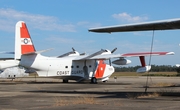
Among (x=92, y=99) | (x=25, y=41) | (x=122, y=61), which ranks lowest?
(x=92, y=99)

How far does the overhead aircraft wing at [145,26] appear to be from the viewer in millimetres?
18355

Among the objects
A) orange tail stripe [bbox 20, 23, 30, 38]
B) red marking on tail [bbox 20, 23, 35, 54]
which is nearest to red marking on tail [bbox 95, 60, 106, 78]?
red marking on tail [bbox 20, 23, 35, 54]

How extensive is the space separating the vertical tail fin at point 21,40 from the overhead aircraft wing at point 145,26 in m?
21.7

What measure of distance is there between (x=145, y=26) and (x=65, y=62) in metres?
28.2

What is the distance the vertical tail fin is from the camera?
41.0 m

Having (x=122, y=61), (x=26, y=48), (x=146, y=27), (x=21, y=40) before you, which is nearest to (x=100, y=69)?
(x=122, y=61)

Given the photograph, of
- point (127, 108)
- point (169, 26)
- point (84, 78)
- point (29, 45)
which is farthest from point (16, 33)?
point (127, 108)

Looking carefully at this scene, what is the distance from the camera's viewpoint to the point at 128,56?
147 ft

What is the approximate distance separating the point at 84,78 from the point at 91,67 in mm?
1742

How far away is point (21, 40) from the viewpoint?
41.2 metres

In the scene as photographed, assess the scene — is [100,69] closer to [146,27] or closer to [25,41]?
[25,41]

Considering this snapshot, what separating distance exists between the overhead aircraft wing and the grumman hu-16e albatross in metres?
21.1

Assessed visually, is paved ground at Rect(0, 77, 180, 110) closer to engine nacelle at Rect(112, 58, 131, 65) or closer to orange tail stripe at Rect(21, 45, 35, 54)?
orange tail stripe at Rect(21, 45, 35, 54)

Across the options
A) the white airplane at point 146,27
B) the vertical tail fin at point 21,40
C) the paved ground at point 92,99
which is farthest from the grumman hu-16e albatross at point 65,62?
the white airplane at point 146,27
